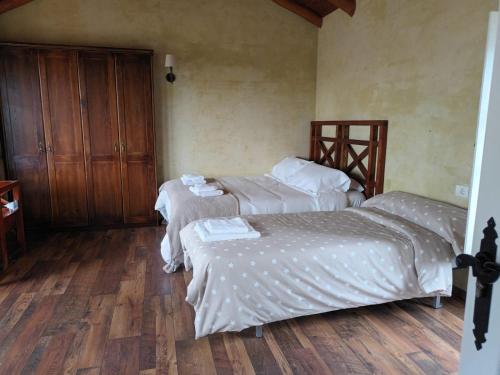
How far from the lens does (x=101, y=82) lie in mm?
4105

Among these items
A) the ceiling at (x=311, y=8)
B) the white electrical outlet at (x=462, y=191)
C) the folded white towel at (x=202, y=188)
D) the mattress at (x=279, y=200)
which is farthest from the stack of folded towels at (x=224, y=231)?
the ceiling at (x=311, y=8)

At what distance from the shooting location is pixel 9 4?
3.99 meters

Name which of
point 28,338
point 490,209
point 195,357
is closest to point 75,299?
point 28,338

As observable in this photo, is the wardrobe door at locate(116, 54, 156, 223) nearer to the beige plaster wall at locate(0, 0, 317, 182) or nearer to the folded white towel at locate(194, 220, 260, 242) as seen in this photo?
the beige plaster wall at locate(0, 0, 317, 182)

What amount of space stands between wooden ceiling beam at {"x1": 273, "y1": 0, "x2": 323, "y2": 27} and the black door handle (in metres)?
4.58

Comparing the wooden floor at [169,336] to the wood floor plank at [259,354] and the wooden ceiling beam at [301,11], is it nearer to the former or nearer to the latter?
the wood floor plank at [259,354]

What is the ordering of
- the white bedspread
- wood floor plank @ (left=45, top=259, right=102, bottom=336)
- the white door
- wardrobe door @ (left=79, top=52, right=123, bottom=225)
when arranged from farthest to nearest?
1. wardrobe door @ (left=79, top=52, right=123, bottom=225)
2. the white bedspread
3. wood floor plank @ (left=45, top=259, right=102, bottom=336)
4. the white door

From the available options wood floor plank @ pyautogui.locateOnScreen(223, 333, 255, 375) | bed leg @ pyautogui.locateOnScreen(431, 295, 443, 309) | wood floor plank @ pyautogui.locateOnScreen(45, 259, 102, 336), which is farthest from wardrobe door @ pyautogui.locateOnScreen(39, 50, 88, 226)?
bed leg @ pyautogui.locateOnScreen(431, 295, 443, 309)

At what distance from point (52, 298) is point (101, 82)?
244 centimetres

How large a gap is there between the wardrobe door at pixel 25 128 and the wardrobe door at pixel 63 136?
83 millimetres

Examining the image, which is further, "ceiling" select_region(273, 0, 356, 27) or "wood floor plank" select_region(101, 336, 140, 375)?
"ceiling" select_region(273, 0, 356, 27)

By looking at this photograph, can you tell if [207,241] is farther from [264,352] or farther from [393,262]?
[393,262]

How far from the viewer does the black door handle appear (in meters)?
0.75

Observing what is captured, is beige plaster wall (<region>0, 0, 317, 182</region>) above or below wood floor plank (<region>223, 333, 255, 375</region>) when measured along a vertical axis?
above
